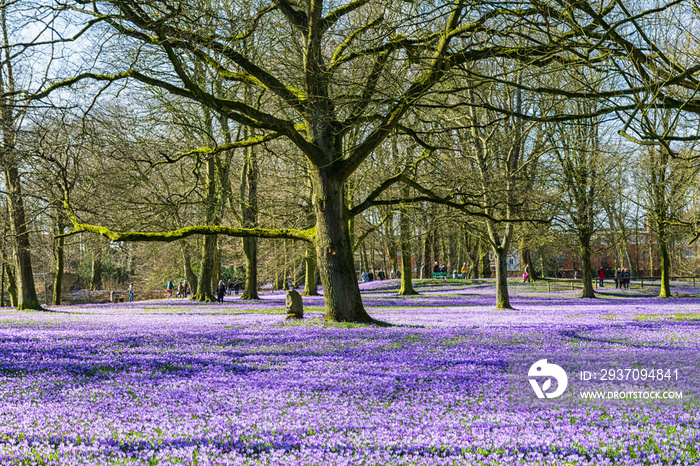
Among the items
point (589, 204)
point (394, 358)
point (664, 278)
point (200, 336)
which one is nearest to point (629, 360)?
point (394, 358)

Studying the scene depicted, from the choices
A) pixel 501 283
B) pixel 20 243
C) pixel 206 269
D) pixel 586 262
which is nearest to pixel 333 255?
pixel 501 283

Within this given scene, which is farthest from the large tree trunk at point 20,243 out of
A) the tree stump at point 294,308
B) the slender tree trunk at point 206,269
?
the tree stump at point 294,308

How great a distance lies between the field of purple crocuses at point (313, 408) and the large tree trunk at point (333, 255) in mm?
2991

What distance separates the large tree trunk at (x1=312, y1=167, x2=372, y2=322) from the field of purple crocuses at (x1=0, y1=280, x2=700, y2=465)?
299 centimetres

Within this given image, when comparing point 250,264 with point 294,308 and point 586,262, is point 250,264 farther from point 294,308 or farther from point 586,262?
point 586,262

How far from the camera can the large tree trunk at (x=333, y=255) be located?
14086 millimetres

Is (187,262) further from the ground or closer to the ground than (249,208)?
closer to the ground

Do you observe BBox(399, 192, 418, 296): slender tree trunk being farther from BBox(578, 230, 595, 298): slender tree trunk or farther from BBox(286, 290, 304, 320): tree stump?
BBox(286, 290, 304, 320): tree stump

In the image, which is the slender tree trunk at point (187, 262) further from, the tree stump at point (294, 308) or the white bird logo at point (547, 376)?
the white bird logo at point (547, 376)

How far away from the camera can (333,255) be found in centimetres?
1408

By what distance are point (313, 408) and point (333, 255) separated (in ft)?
27.9

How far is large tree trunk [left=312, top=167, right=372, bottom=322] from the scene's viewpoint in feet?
46.2

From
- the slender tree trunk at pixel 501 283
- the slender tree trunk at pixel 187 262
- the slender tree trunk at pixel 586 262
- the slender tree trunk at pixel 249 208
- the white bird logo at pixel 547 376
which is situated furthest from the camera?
the slender tree trunk at pixel 187 262

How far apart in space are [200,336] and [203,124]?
16.9 metres
